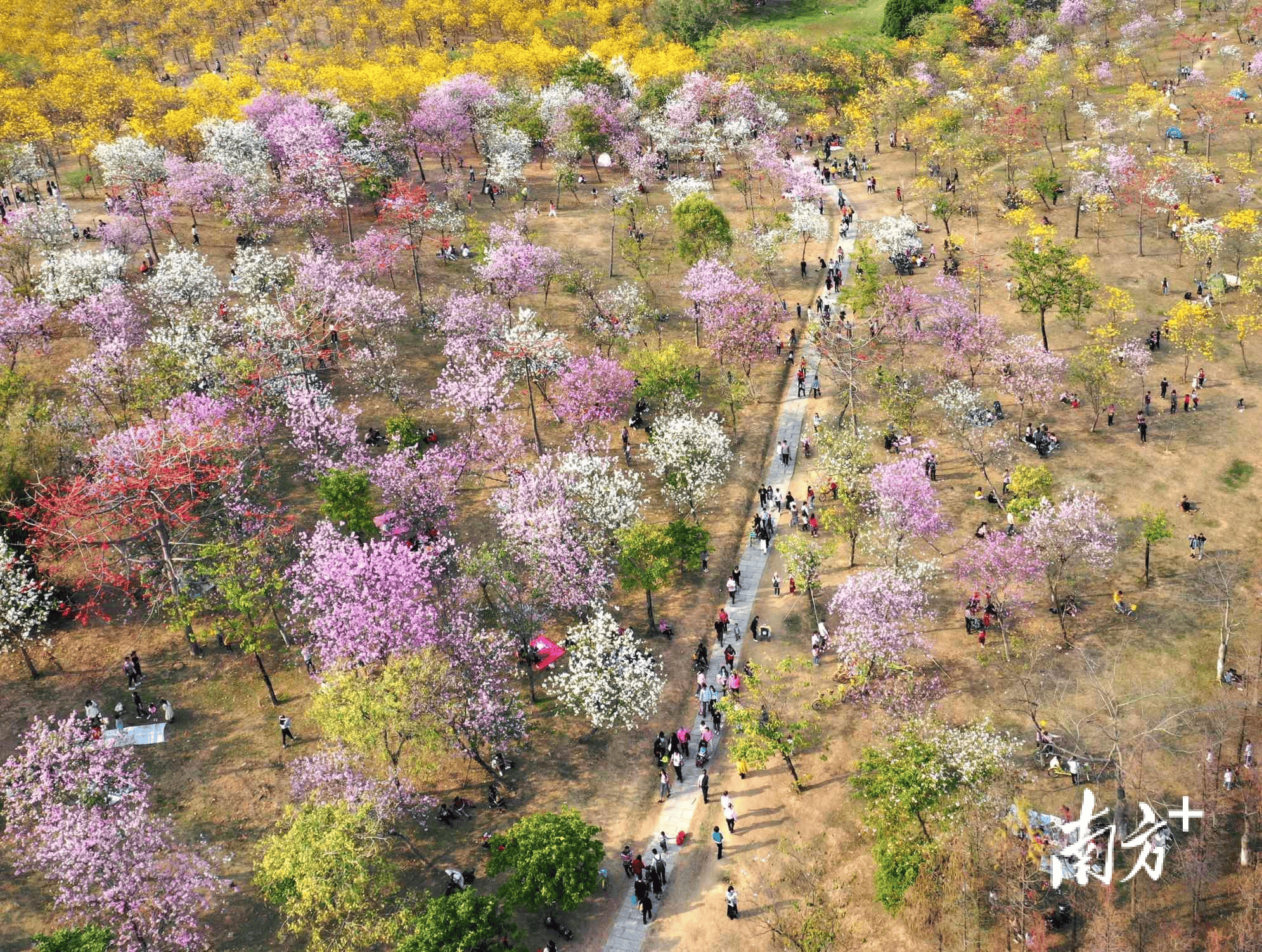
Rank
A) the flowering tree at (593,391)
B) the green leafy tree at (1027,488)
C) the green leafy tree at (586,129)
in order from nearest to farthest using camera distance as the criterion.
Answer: the green leafy tree at (1027,488), the flowering tree at (593,391), the green leafy tree at (586,129)

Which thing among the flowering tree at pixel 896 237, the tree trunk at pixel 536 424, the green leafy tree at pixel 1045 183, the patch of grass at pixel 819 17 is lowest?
the tree trunk at pixel 536 424

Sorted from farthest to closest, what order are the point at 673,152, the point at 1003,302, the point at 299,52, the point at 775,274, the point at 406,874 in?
the point at 299,52 → the point at 673,152 → the point at 775,274 → the point at 1003,302 → the point at 406,874

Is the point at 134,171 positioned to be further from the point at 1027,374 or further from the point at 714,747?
the point at 1027,374

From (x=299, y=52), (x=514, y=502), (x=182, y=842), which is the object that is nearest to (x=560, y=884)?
(x=182, y=842)

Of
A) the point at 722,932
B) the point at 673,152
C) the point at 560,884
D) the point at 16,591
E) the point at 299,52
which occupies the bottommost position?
the point at 722,932

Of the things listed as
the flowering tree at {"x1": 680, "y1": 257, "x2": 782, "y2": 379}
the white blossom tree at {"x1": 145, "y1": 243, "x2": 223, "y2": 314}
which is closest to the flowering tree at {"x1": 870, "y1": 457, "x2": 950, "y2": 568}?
the flowering tree at {"x1": 680, "y1": 257, "x2": 782, "y2": 379}

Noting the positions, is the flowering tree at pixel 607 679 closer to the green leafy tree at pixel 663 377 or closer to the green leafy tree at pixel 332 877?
the green leafy tree at pixel 332 877

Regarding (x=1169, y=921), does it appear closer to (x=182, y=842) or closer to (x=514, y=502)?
(x=514, y=502)

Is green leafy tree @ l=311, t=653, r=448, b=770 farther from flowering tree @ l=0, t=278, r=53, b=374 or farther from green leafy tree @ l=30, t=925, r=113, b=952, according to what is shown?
flowering tree @ l=0, t=278, r=53, b=374

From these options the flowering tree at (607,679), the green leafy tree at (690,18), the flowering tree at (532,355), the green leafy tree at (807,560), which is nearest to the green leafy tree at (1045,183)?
the flowering tree at (532,355)
